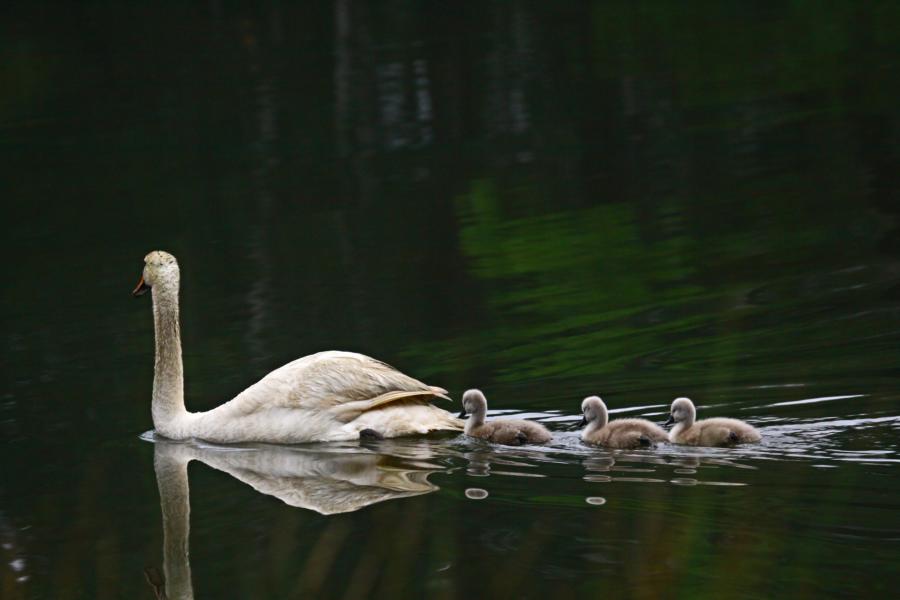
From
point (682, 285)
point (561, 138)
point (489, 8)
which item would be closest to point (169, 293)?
point (682, 285)

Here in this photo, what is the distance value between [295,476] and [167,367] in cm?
188

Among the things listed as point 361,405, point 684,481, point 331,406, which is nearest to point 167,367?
point 331,406

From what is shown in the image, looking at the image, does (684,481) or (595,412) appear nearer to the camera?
(684,481)

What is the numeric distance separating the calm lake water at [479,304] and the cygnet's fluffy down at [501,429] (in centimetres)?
17

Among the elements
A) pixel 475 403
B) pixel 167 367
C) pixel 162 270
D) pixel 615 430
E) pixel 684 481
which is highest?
pixel 162 270

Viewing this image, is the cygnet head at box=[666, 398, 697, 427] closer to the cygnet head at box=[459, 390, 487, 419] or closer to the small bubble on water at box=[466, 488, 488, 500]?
the cygnet head at box=[459, 390, 487, 419]

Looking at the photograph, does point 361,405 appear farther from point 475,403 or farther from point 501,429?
point 501,429

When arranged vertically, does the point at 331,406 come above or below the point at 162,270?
below

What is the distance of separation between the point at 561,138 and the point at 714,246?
292 inches

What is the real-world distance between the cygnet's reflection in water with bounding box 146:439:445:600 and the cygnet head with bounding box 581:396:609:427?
40.5 inches

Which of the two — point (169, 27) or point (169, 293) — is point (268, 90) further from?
point (169, 293)

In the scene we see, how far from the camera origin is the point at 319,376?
11.4 metres

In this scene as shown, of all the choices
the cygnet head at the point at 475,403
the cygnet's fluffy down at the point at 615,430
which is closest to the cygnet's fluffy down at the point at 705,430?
the cygnet's fluffy down at the point at 615,430

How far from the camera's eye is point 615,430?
10375mm
